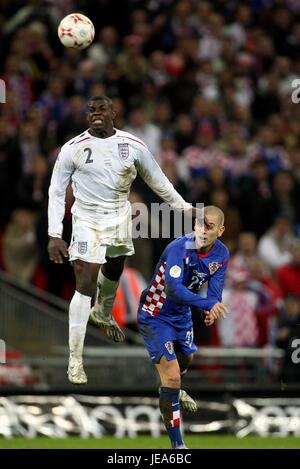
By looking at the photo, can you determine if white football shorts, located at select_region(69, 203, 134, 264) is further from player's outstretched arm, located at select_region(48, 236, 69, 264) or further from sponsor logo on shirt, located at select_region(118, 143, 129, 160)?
sponsor logo on shirt, located at select_region(118, 143, 129, 160)

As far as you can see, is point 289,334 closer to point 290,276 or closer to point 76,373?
point 290,276

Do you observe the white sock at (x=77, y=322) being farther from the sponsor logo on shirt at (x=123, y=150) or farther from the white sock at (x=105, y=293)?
the sponsor logo on shirt at (x=123, y=150)

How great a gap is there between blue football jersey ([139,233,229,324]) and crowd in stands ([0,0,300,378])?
4.70 meters

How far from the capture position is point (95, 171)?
14.3m

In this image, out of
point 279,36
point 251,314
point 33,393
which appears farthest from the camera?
point 279,36

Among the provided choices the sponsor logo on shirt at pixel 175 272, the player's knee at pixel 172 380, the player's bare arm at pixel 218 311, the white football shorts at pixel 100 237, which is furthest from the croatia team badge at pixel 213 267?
the player's knee at pixel 172 380

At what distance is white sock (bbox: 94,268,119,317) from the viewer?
49.1 ft

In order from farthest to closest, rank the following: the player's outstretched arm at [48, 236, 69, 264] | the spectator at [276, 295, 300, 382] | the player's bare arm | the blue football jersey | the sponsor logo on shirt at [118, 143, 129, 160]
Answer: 1. the spectator at [276, 295, 300, 382]
2. the sponsor logo on shirt at [118, 143, 129, 160]
3. the player's outstretched arm at [48, 236, 69, 264]
4. the blue football jersey
5. the player's bare arm

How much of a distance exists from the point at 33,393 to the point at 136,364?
1773 mm

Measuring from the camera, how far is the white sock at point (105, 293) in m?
15.0

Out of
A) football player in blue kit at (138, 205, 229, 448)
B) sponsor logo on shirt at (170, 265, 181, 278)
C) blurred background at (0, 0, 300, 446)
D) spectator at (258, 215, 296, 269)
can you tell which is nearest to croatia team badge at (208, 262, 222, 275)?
football player in blue kit at (138, 205, 229, 448)

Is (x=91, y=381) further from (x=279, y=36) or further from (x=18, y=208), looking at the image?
(x=279, y=36)
